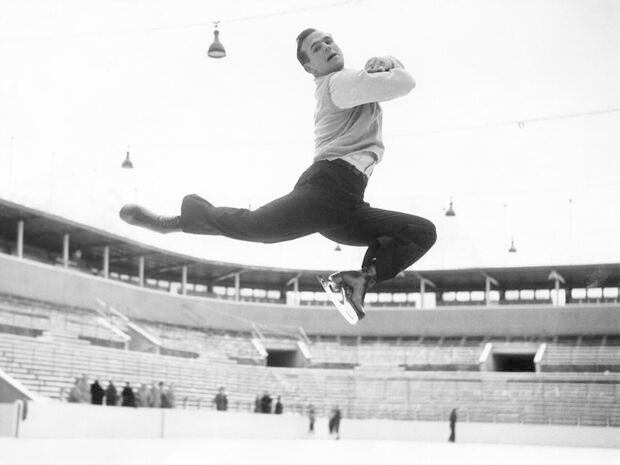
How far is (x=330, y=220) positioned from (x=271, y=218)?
0.66 ft

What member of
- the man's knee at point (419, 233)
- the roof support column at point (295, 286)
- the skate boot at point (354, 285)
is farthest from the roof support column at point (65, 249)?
the man's knee at point (419, 233)

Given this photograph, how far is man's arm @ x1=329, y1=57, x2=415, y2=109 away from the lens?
10.00 feet

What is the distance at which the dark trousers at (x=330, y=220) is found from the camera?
128 inches

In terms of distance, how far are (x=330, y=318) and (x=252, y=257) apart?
5462 mm

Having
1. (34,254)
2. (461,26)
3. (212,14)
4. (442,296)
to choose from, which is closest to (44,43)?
(212,14)

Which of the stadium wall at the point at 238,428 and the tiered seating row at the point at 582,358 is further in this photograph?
the tiered seating row at the point at 582,358

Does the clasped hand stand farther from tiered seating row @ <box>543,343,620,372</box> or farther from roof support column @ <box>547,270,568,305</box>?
roof support column @ <box>547,270,568,305</box>

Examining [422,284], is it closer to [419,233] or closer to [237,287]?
[237,287]

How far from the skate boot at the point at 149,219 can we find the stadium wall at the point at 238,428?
1338 centimetres

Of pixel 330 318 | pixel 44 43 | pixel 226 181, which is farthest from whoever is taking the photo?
pixel 330 318

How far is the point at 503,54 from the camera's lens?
1577 cm

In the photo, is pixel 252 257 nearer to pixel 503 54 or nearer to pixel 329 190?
pixel 503 54

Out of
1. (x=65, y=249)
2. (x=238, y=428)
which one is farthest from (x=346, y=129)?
(x=65, y=249)

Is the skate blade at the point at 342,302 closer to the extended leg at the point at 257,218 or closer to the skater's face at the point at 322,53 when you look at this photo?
the extended leg at the point at 257,218
